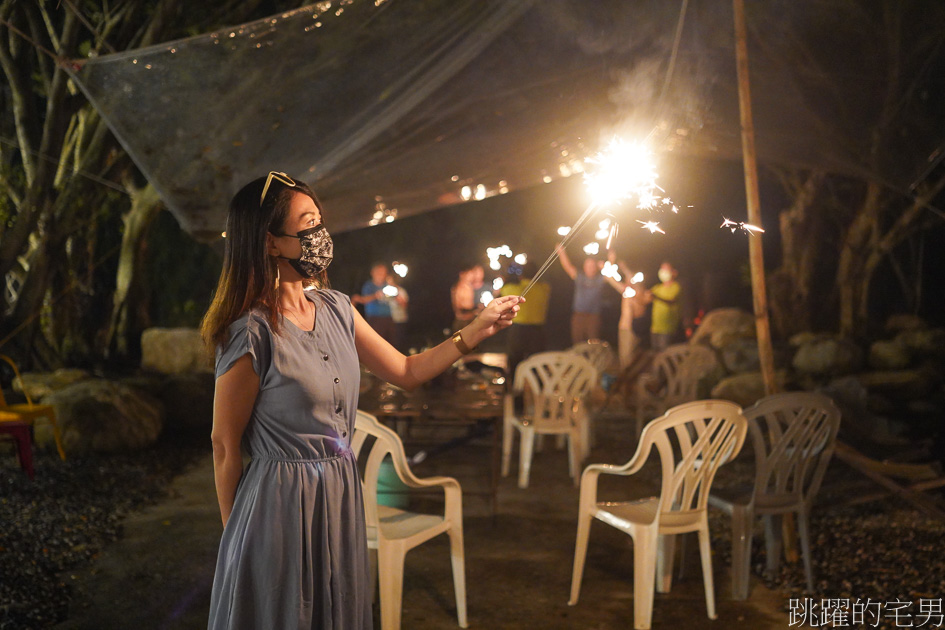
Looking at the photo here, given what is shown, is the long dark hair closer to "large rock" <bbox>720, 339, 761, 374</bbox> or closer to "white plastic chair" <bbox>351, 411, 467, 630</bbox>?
"white plastic chair" <bbox>351, 411, 467, 630</bbox>

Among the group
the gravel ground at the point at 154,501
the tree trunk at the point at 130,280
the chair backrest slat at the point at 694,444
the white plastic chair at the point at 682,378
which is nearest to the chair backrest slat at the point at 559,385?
the white plastic chair at the point at 682,378

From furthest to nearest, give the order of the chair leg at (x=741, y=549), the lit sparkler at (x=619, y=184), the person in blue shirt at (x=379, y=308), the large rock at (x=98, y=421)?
the person in blue shirt at (x=379, y=308), the large rock at (x=98, y=421), the chair leg at (x=741, y=549), the lit sparkler at (x=619, y=184)

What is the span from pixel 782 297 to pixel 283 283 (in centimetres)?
1191

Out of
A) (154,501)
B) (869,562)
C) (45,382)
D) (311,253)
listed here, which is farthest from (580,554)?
(45,382)

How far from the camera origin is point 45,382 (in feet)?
26.6

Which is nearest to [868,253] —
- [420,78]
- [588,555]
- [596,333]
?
[596,333]

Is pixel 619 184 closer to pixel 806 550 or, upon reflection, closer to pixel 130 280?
pixel 806 550

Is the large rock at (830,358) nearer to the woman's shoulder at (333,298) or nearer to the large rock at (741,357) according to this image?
the large rock at (741,357)

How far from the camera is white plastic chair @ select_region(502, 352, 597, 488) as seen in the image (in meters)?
6.45

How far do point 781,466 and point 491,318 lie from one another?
2.55 metres

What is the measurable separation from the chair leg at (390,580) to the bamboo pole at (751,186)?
2.32m

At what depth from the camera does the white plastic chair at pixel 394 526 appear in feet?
11.8

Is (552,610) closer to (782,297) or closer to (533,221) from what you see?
(782,297)

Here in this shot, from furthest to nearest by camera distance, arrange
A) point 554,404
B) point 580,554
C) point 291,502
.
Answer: point 554,404 < point 580,554 < point 291,502
